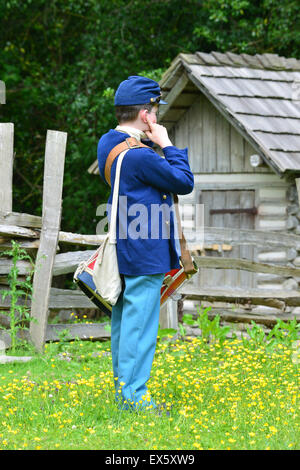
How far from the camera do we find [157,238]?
432cm

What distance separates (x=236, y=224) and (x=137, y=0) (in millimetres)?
6466

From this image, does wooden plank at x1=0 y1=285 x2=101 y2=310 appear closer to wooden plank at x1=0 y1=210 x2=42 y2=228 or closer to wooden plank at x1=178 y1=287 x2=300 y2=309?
wooden plank at x1=0 y1=210 x2=42 y2=228

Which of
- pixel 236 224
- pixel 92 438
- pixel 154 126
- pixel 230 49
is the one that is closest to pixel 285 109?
pixel 236 224

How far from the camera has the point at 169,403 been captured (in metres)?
4.62

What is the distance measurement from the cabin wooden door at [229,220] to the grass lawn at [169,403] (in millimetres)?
4073

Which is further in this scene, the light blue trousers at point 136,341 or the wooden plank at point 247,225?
the wooden plank at point 247,225

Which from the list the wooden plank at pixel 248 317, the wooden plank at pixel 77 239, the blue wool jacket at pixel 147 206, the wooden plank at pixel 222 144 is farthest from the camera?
the wooden plank at pixel 222 144

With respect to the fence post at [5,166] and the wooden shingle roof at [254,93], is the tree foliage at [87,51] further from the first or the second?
the fence post at [5,166]

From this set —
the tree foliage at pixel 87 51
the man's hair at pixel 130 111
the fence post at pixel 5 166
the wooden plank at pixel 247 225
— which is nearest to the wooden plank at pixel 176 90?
the wooden plank at pixel 247 225

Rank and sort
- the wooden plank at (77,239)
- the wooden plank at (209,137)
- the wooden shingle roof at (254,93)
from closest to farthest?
1. the wooden plank at (77,239)
2. the wooden shingle roof at (254,93)
3. the wooden plank at (209,137)

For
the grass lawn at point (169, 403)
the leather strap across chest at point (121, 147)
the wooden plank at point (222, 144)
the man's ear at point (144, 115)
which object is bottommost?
the grass lawn at point (169, 403)

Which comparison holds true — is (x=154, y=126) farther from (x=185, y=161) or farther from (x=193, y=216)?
(x=193, y=216)

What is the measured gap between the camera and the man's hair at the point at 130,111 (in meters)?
4.43
